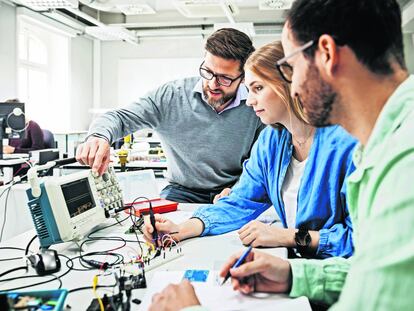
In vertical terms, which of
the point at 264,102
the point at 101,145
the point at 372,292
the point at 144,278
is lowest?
the point at 144,278

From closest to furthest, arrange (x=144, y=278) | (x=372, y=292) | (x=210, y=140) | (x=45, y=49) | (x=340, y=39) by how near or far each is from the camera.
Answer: (x=372, y=292) < (x=340, y=39) < (x=144, y=278) < (x=210, y=140) < (x=45, y=49)

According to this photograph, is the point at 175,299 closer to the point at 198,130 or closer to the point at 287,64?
the point at 287,64

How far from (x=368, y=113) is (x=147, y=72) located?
822cm

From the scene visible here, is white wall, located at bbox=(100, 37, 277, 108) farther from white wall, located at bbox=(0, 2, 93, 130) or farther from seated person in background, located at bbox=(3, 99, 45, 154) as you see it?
seated person in background, located at bbox=(3, 99, 45, 154)

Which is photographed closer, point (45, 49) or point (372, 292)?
point (372, 292)

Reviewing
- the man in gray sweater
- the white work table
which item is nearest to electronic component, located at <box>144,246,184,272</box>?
the white work table

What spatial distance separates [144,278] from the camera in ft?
3.44

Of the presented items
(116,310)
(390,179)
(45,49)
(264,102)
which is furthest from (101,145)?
(45,49)

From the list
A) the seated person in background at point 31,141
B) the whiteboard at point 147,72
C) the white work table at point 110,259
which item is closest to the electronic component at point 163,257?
the white work table at point 110,259

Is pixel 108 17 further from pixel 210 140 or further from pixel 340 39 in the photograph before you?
pixel 340 39

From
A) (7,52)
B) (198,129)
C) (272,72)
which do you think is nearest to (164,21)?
(7,52)

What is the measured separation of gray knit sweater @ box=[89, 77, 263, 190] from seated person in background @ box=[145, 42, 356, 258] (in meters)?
0.48

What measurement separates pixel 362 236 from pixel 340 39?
0.34 meters

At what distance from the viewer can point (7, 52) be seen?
610cm
